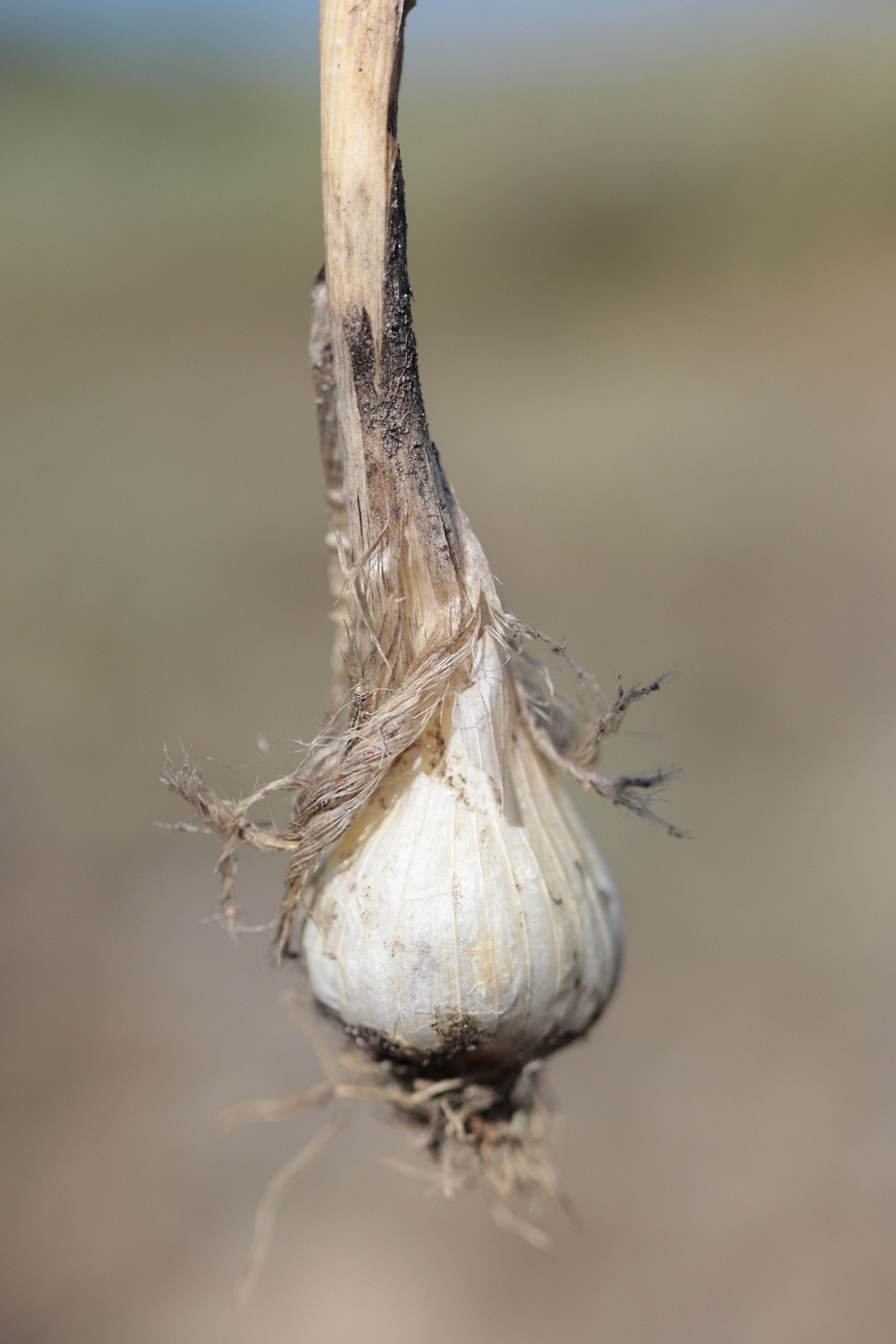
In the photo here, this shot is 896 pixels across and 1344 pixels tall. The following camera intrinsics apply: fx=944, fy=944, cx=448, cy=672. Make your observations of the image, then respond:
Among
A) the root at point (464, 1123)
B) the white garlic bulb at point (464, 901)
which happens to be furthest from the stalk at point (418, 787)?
the root at point (464, 1123)

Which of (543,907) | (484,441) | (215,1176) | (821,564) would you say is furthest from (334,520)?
(484,441)

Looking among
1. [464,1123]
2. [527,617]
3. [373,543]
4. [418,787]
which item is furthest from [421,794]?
[527,617]

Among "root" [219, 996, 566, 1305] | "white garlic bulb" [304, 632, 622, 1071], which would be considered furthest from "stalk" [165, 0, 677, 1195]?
"root" [219, 996, 566, 1305]

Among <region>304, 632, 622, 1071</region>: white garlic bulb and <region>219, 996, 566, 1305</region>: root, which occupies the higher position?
<region>304, 632, 622, 1071</region>: white garlic bulb

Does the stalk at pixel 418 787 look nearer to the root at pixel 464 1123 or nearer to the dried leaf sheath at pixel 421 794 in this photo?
the dried leaf sheath at pixel 421 794

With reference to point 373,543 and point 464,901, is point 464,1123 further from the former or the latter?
point 373,543

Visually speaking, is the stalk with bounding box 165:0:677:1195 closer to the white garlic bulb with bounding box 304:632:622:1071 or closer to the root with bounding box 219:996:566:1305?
the white garlic bulb with bounding box 304:632:622:1071
